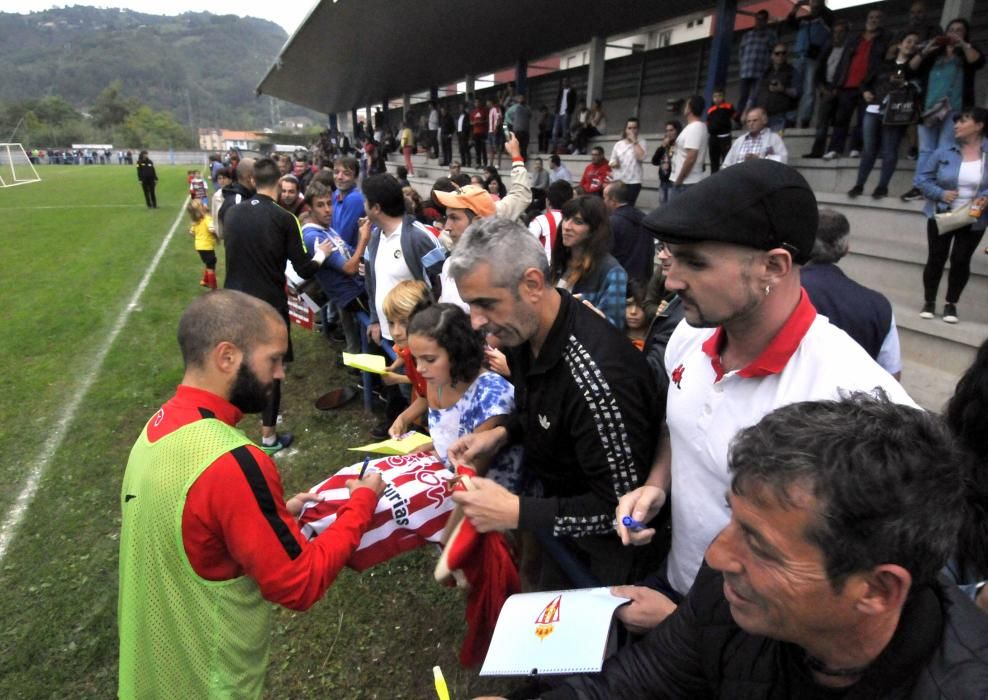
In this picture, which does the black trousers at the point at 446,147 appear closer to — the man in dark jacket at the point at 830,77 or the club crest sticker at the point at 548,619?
the man in dark jacket at the point at 830,77

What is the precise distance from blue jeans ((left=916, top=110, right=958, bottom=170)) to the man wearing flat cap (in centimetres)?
589

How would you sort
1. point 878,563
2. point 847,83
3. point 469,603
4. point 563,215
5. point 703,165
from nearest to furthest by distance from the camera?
point 878,563
point 469,603
point 563,215
point 847,83
point 703,165

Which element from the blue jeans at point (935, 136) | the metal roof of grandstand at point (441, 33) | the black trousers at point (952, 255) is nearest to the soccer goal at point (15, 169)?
the metal roof of grandstand at point (441, 33)

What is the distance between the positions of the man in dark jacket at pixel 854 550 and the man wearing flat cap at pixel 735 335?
0.32 meters

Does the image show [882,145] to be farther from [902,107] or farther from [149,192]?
[149,192]

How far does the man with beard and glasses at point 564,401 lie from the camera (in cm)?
176

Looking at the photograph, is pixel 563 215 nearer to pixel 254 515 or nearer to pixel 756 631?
pixel 254 515

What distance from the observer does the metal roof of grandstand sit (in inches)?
603

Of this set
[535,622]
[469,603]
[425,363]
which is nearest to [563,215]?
[425,363]

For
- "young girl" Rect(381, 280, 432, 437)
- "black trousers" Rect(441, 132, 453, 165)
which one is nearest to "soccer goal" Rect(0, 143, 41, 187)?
"black trousers" Rect(441, 132, 453, 165)

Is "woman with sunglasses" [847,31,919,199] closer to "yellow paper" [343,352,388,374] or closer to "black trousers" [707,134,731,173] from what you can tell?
"black trousers" [707,134,731,173]

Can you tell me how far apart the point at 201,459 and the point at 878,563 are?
165cm

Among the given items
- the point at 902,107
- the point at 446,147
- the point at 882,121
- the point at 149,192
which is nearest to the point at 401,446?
the point at 902,107

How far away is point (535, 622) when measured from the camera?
162 centimetres
